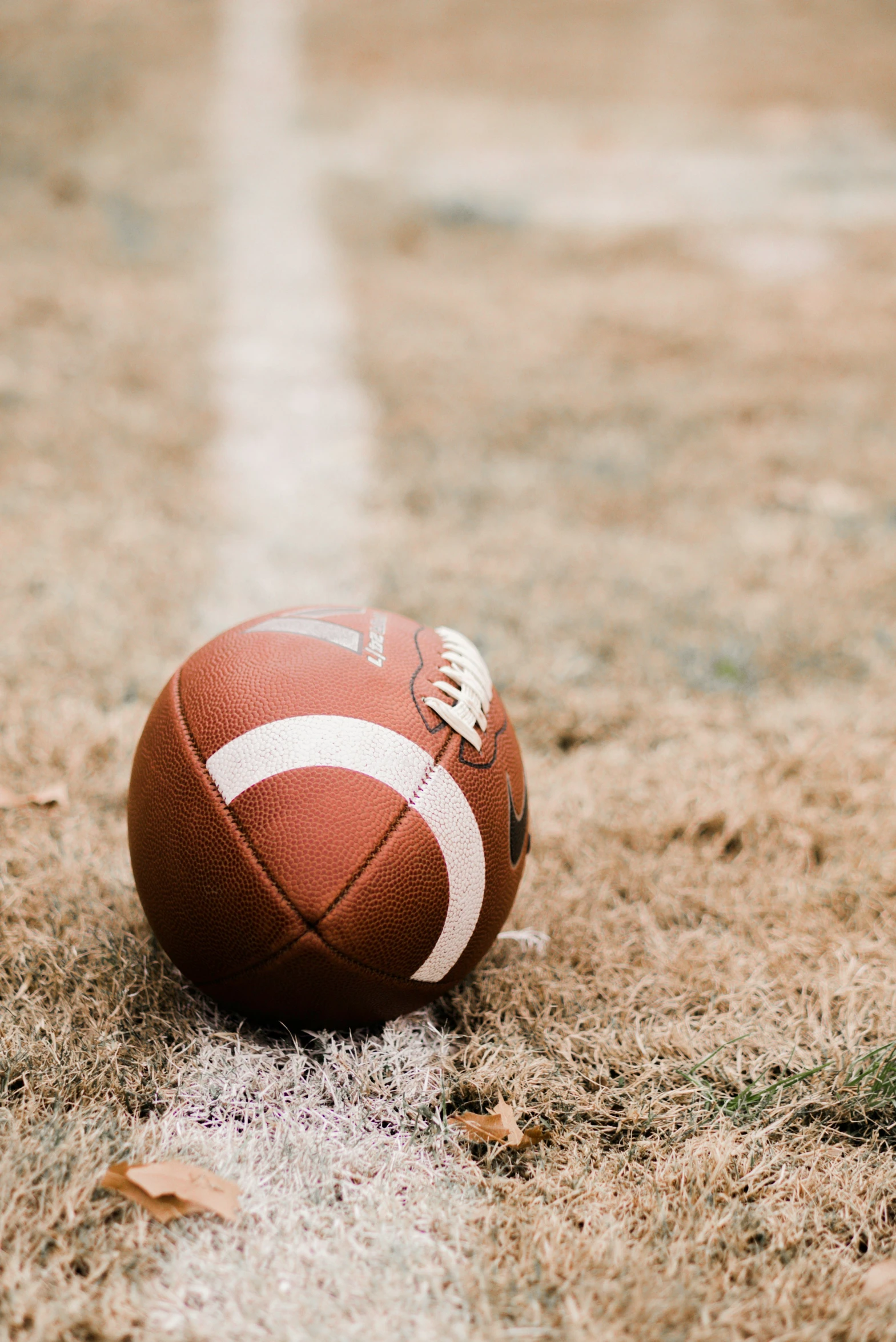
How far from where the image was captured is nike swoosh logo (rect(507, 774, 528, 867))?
1.82 meters

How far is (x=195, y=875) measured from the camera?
1642 mm

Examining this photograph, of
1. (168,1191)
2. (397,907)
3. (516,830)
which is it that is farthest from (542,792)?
(168,1191)

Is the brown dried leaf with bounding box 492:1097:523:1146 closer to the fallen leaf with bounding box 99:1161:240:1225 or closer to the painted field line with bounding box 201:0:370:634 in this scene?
the fallen leaf with bounding box 99:1161:240:1225

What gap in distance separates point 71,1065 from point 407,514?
2635 millimetres

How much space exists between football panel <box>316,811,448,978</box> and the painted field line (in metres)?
1.66

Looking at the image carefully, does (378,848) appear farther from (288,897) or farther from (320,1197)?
(320,1197)

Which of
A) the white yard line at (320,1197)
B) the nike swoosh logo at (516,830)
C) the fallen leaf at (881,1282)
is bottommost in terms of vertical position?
the white yard line at (320,1197)

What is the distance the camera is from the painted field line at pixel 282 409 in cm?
345

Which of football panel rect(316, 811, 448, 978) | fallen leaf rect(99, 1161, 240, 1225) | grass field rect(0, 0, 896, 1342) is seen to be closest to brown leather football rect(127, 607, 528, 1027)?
football panel rect(316, 811, 448, 978)

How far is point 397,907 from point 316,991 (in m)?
0.21

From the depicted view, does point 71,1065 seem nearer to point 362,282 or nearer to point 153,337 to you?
point 153,337

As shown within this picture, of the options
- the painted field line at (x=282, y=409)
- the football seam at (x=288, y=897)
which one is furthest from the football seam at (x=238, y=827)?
the painted field line at (x=282, y=409)

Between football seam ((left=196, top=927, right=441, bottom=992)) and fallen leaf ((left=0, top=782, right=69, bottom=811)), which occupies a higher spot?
football seam ((left=196, top=927, right=441, bottom=992))

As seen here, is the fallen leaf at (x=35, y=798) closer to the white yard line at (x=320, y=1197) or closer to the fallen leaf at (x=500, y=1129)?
the white yard line at (x=320, y=1197)
